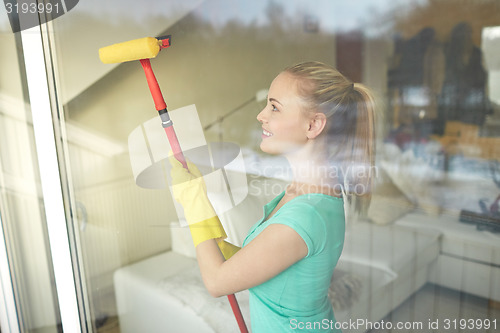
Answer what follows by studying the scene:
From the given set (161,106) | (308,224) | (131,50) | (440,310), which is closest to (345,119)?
(308,224)

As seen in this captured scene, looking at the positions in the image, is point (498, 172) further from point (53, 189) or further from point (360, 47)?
point (53, 189)

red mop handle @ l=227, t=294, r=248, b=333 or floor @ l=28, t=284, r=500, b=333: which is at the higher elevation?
floor @ l=28, t=284, r=500, b=333

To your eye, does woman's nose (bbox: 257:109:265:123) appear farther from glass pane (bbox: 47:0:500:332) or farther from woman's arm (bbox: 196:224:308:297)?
woman's arm (bbox: 196:224:308:297)

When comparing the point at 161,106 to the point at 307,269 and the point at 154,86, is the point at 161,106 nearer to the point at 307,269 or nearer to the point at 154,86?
the point at 154,86

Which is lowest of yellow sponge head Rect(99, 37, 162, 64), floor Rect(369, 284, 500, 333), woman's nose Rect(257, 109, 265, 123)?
floor Rect(369, 284, 500, 333)

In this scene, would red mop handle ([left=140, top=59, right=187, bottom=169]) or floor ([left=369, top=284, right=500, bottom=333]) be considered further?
red mop handle ([left=140, top=59, right=187, bottom=169])

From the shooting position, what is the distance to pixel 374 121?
530 mm

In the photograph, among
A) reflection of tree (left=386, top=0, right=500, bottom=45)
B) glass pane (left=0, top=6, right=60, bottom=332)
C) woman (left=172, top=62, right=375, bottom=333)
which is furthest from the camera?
glass pane (left=0, top=6, right=60, bottom=332)

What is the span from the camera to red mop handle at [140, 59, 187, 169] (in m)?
0.79

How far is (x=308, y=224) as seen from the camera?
0.59 meters

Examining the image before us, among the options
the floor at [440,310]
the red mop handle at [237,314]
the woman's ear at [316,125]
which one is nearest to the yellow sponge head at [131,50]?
the woman's ear at [316,125]

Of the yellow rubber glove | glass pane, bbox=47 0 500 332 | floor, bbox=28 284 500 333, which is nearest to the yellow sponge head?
glass pane, bbox=47 0 500 332

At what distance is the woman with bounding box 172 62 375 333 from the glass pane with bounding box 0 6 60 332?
89 cm

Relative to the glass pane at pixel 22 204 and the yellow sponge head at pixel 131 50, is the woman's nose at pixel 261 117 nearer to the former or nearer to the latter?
the yellow sponge head at pixel 131 50
